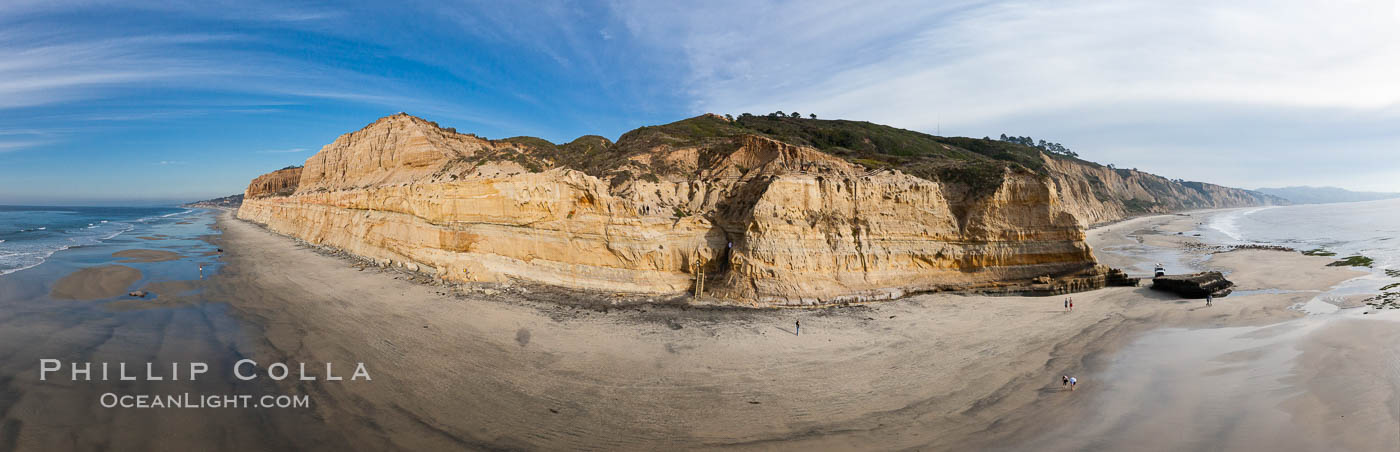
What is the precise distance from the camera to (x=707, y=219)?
70.6 ft

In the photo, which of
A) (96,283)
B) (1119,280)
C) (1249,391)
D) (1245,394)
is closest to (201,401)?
(96,283)

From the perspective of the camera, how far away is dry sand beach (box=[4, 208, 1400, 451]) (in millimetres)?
8266

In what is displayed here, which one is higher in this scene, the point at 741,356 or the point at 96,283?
the point at 96,283

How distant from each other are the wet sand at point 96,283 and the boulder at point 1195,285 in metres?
43.0

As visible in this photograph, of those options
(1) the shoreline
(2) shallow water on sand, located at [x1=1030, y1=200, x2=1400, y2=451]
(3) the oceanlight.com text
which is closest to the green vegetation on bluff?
(1) the shoreline

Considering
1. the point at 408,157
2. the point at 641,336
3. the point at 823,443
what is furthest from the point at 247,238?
the point at 823,443

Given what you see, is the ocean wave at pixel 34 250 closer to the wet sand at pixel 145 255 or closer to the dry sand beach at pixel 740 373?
the wet sand at pixel 145 255

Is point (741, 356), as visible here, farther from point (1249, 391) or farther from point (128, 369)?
point (128, 369)

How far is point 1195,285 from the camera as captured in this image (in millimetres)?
19078

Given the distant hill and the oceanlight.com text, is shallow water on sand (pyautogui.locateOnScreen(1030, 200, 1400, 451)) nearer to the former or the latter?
the oceanlight.com text

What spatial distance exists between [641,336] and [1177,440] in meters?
12.2

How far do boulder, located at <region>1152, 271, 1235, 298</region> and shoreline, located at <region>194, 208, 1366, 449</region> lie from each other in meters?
0.98

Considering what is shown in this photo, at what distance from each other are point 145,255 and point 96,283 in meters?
13.7

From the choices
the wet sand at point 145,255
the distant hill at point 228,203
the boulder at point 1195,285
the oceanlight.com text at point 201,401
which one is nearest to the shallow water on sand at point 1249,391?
the boulder at point 1195,285
